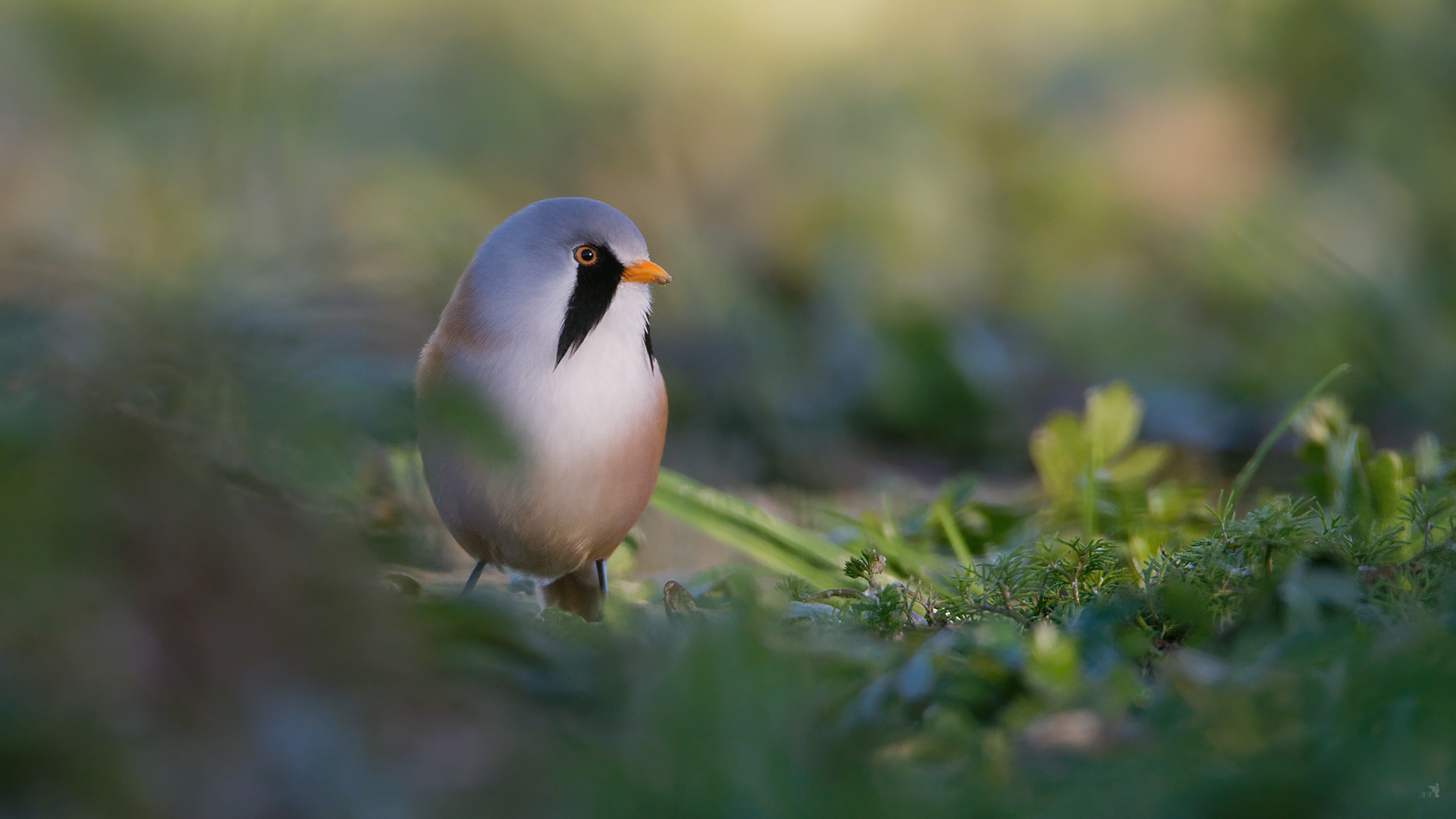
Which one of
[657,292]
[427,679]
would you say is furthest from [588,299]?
[657,292]

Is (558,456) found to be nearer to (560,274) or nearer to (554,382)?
(554,382)

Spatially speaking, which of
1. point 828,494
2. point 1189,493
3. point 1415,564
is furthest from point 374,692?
point 828,494

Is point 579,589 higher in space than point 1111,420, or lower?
lower

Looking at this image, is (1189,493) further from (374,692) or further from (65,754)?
(65,754)

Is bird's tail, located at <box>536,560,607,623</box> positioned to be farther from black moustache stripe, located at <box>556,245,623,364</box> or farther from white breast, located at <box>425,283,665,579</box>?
black moustache stripe, located at <box>556,245,623,364</box>

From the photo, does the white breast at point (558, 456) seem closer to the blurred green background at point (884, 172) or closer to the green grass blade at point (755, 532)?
the green grass blade at point (755, 532)

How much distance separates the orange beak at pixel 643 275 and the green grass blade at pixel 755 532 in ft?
1.33

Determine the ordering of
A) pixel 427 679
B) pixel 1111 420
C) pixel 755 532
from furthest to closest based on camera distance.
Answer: pixel 1111 420 < pixel 755 532 < pixel 427 679

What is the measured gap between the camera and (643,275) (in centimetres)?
215

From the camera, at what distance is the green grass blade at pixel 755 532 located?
2164 mm

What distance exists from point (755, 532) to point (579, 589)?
0.40m

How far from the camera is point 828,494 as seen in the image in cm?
353

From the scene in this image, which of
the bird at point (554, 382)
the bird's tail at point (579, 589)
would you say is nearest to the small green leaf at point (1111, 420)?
the bird at point (554, 382)

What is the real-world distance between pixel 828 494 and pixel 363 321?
2.41 meters
